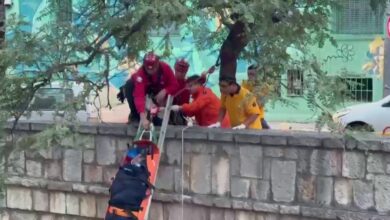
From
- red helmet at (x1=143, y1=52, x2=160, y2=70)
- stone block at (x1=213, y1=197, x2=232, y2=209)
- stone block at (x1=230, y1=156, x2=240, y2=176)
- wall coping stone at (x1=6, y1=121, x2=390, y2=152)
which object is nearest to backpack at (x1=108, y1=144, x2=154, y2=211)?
wall coping stone at (x1=6, y1=121, x2=390, y2=152)

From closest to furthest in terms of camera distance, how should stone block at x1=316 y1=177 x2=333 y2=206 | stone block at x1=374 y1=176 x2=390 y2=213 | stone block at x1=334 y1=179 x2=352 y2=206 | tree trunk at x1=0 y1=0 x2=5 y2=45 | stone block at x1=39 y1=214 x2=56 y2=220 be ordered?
tree trunk at x1=0 y1=0 x2=5 y2=45 < stone block at x1=374 y1=176 x2=390 y2=213 < stone block at x1=334 y1=179 x2=352 y2=206 < stone block at x1=316 y1=177 x2=333 y2=206 < stone block at x1=39 y1=214 x2=56 y2=220

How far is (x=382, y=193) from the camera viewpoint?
713 centimetres

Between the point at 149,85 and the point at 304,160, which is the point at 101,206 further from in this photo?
the point at 304,160

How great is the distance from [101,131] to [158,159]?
0.90 m

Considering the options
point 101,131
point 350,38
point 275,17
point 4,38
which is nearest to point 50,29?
point 4,38

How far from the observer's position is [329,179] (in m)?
7.40

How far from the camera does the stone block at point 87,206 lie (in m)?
8.74

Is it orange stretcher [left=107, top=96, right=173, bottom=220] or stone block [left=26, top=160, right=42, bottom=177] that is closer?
orange stretcher [left=107, top=96, right=173, bottom=220]

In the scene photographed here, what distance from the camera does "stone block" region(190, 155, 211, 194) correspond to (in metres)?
8.06

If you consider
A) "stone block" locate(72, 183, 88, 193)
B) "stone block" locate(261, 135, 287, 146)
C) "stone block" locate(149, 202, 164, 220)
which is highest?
"stone block" locate(261, 135, 287, 146)

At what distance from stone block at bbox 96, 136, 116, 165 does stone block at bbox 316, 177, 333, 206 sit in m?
2.25

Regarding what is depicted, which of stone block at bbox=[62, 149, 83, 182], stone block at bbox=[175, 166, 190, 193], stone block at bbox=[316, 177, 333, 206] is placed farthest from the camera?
stone block at bbox=[62, 149, 83, 182]

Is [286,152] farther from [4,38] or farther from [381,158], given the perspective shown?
[4,38]

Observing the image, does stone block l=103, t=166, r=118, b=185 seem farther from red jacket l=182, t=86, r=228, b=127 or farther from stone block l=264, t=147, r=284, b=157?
stone block l=264, t=147, r=284, b=157
